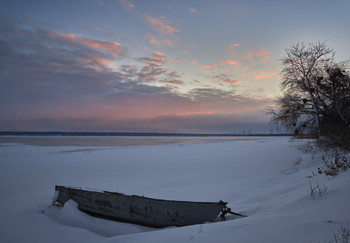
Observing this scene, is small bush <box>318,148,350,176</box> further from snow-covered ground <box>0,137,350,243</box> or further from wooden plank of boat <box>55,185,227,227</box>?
wooden plank of boat <box>55,185,227,227</box>

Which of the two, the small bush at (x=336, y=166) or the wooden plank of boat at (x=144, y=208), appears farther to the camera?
the small bush at (x=336, y=166)

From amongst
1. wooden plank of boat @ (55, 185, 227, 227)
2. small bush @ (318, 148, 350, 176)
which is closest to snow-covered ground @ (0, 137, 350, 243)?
wooden plank of boat @ (55, 185, 227, 227)

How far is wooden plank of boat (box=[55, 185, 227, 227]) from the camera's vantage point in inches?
175

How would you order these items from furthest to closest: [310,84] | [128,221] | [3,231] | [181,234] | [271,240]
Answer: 1. [310,84]
2. [128,221]
3. [3,231]
4. [181,234]
5. [271,240]

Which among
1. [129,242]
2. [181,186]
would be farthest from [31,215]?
[181,186]

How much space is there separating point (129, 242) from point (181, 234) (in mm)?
972

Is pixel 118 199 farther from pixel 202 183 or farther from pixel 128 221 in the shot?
pixel 202 183

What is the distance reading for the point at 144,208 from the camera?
16.1 feet

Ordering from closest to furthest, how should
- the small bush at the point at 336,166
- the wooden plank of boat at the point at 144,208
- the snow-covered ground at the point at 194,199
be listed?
1. the snow-covered ground at the point at 194,199
2. the wooden plank of boat at the point at 144,208
3. the small bush at the point at 336,166

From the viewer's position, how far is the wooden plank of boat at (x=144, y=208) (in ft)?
14.6

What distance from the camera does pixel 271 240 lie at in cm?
268

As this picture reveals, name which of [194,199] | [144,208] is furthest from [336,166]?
[144,208]

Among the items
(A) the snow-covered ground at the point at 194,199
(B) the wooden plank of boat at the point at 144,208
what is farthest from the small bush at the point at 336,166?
(B) the wooden plank of boat at the point at 144,208

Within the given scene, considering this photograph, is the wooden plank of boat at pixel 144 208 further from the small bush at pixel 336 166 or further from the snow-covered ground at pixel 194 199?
the small bush at pixel 336 166
